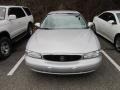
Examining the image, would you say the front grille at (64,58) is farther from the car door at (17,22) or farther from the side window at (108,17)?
the side window at (108,17)

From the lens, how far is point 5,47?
630 cm

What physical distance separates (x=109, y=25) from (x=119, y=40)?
1031 millimetres

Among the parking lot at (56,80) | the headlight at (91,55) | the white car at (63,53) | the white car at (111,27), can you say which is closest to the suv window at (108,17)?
the white car at (111,27)

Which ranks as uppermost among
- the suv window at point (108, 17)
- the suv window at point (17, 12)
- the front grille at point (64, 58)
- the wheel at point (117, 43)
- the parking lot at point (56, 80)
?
the suv window at point (17, 12)

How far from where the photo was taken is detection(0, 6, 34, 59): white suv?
6.17m

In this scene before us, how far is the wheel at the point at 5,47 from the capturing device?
603 centimetres

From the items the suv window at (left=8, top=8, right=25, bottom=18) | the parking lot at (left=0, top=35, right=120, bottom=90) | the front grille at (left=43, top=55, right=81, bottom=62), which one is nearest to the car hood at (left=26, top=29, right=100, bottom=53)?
the front grille at (left=43, top=55, right=81, bottom=62)

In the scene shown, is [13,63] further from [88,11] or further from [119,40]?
[88,11]

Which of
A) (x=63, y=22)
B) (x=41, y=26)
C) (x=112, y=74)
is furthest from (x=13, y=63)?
(x=112, y=74)

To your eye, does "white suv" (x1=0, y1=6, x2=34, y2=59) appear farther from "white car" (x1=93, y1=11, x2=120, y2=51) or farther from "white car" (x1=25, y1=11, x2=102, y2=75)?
"white car" (x1=93, y1=11, x2=120, y2=51)

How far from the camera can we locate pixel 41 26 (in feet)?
19.5

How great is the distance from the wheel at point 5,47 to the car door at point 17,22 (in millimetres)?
665

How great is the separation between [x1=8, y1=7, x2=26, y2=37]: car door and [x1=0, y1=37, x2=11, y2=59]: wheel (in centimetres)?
67

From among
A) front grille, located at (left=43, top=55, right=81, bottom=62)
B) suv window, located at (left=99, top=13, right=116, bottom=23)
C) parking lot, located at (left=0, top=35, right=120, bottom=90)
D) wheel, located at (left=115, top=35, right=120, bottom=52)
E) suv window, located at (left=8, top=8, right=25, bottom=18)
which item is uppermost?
suv window, located at (left=8, top=8, right=25, bottom=18)
